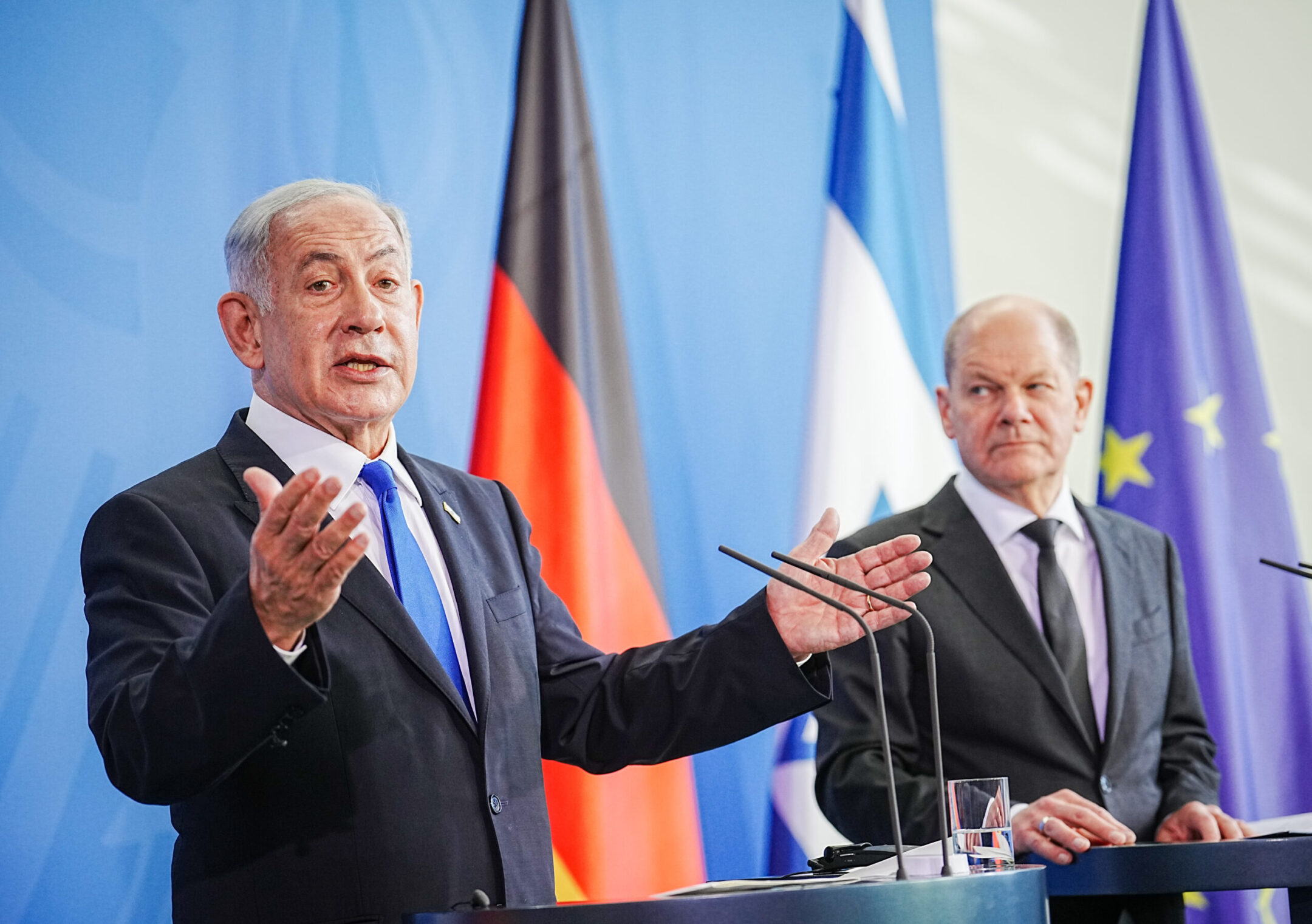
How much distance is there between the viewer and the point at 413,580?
1964mm

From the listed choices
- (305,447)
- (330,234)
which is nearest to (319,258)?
(330,234)

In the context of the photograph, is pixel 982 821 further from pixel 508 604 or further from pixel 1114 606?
pixel 1114 606

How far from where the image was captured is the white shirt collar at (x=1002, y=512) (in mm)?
2891

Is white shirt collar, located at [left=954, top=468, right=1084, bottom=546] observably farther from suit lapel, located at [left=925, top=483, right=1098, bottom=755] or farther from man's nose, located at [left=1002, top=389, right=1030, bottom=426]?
man's nose, located at [left=1002, top=389, right=1030, bottom=426]

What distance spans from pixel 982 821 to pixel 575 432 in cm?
162

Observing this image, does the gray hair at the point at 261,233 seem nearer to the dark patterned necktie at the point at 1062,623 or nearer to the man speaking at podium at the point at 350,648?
the man speaking at podium at the point at 350,648

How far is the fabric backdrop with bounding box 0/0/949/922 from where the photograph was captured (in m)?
2.55

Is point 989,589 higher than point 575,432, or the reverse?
point 575,432

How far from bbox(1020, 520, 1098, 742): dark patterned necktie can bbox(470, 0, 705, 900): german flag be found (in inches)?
35.7

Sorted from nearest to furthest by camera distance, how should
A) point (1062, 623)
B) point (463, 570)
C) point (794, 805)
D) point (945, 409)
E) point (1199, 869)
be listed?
point (1199, 869), point (463, 570), point (1062, 623), point (945, 409), point (794, 805)

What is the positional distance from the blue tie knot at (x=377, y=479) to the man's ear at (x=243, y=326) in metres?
0.28

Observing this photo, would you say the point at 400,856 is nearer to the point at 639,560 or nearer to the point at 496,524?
the point at 496,524

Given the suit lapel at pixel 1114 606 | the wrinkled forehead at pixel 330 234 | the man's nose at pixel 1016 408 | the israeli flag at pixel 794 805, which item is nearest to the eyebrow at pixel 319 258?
the wrinkled forehead at pixel 330 234

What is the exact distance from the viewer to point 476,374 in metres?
3.32
